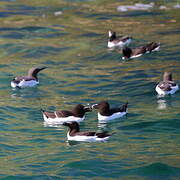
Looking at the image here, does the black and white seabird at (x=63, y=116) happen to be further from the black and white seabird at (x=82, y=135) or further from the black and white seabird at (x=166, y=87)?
the black and white seabird at (x=166, y=87)

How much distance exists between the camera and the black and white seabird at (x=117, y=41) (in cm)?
3025

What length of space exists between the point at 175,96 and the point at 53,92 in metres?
4.57

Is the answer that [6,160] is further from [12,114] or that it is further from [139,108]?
[139,108]

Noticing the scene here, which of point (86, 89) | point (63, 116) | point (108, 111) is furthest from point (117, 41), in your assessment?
point (63, 116)

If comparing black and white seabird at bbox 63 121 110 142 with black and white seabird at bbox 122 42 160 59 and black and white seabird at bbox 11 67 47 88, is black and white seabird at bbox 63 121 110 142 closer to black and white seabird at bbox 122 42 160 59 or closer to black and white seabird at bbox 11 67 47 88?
black and white seabird at bbox 11 67 47 88

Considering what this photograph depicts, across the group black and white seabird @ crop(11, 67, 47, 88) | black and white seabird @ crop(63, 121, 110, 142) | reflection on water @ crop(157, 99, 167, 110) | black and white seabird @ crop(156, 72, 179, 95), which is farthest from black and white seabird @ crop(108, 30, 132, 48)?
black and white seabird @ crop(63, 121, 110, 142)

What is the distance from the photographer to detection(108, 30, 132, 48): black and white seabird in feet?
99.3

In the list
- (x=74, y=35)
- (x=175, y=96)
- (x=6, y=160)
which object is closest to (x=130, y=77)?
(x=175, y=96)

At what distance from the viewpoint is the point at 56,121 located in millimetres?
20016

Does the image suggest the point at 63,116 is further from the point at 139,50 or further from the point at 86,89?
the point at 139,50

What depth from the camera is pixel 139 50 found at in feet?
94.7

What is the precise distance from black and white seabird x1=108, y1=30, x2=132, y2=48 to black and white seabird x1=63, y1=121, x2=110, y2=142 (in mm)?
12306

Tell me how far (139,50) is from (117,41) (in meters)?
1.92

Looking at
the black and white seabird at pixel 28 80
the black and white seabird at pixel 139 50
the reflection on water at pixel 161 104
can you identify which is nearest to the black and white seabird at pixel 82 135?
the reflection on water at pixel 161 104
